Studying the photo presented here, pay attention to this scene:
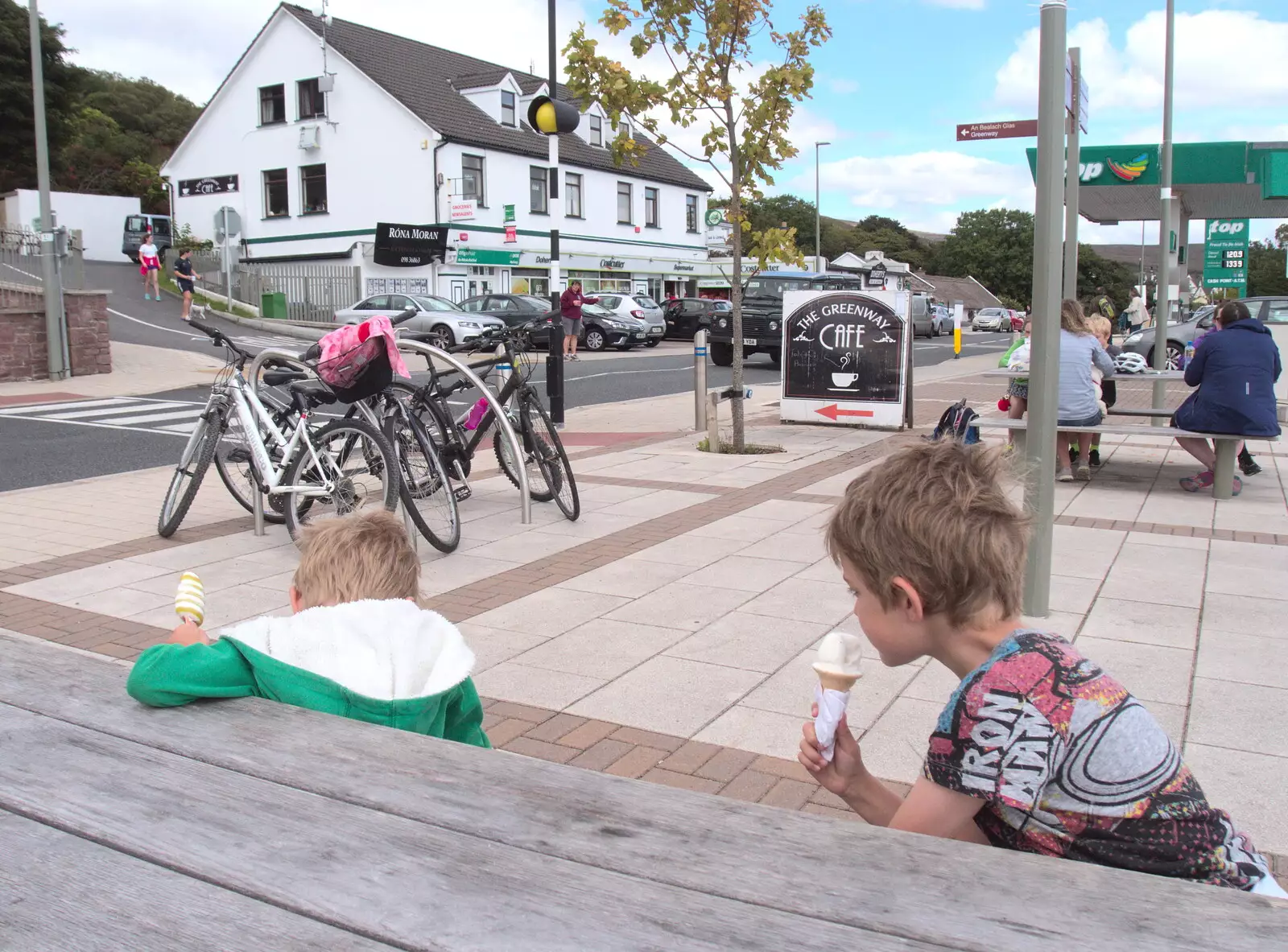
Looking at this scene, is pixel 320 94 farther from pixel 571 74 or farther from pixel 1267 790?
pixel 1267 790

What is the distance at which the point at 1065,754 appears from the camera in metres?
1.64

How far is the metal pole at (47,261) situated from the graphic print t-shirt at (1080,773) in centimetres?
1894

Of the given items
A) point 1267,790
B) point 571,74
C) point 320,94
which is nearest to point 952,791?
point 1267,790

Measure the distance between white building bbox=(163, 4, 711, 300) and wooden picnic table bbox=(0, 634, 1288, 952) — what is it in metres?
34.8

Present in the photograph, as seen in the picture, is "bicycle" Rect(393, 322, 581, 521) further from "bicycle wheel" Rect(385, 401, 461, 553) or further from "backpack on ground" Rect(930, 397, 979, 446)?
"backpack on ground" Rect(930, 397, 979, 446)

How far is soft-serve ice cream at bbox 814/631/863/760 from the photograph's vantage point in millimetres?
1749

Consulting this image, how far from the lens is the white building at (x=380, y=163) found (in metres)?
36.8

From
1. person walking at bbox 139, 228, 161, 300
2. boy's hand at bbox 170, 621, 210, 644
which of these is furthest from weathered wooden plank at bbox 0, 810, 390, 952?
person walking at bbox 139, 228, 161, 300

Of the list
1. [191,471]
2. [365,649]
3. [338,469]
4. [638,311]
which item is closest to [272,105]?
[638,311]

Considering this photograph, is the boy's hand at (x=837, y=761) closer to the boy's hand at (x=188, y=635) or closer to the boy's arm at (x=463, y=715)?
the boy's arm at (x=463, y=715)

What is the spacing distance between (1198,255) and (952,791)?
10592cm

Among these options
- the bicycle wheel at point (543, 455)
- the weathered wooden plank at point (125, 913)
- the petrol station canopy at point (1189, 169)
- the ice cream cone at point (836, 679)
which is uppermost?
the petrol station canopy at point (1189, 169)

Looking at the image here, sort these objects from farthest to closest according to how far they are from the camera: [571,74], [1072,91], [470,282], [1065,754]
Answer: [470,282], [571,74], [1072,91], [1065,754]

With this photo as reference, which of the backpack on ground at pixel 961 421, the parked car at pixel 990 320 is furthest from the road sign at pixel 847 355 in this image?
the parked car at pixel 990 320
